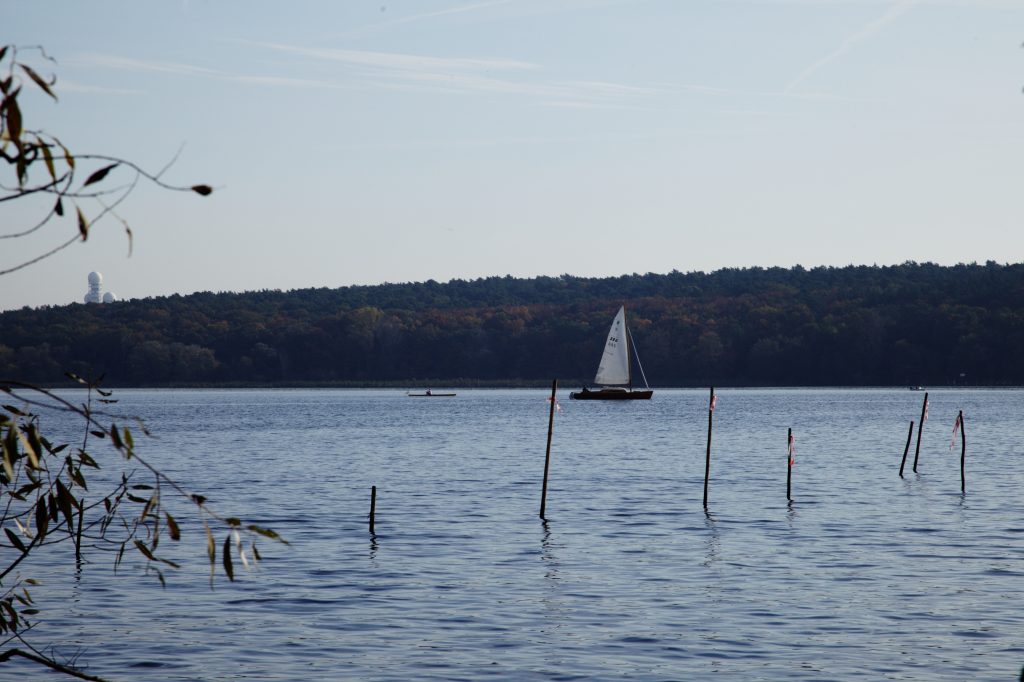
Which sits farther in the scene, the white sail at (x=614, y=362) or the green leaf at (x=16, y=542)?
the white sail at (x=614, y=362)

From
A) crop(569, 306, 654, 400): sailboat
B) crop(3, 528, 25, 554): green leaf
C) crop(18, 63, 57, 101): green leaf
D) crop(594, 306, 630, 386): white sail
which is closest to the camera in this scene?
crop(18, 63, 57, 101): green leaf

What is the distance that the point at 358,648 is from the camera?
2261cm

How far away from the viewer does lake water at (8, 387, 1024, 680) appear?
21.6 metres

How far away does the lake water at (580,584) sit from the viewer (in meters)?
21.6

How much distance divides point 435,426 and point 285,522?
8322cm

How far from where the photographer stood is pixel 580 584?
2950 cm

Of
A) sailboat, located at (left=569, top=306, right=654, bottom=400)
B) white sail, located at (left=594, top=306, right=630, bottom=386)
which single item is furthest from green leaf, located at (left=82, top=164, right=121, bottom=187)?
white sail, located at (left=594, top=306, right=630, bottom=386)

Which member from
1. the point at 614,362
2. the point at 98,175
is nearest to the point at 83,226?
the point at 98,175

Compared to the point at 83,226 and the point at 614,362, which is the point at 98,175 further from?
the point at 614,362

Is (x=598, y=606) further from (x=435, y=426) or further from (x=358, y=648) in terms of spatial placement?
(x=435, y=426)

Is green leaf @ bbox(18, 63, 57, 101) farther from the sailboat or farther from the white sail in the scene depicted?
the white sail

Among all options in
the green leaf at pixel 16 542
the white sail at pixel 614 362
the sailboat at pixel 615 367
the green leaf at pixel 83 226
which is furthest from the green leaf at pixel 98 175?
the white sail at pixel 614 362

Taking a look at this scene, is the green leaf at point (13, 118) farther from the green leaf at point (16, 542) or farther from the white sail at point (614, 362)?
the white sail at point (614, 362)

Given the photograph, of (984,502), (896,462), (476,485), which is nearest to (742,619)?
(984,502)
